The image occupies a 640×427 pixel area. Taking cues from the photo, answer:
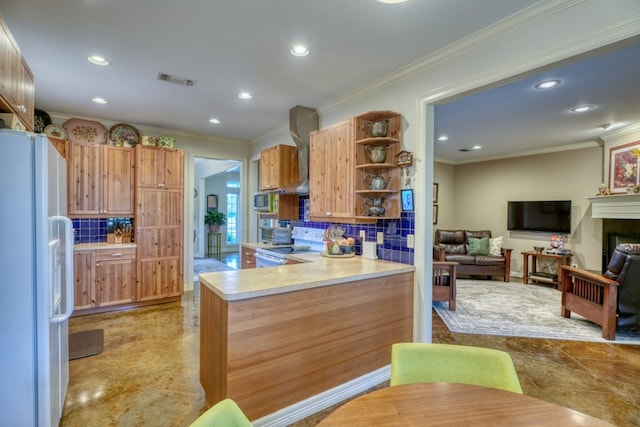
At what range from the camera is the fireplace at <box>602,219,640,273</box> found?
15.8ft

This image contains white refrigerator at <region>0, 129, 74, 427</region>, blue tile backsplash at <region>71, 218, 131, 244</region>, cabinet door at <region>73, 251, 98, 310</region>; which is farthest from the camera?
blue tile backsplash at <region>71, 218, 131, 244</region>

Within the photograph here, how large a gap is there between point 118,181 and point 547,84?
5.47 m

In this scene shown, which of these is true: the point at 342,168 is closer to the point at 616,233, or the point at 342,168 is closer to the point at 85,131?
the point at 85,131

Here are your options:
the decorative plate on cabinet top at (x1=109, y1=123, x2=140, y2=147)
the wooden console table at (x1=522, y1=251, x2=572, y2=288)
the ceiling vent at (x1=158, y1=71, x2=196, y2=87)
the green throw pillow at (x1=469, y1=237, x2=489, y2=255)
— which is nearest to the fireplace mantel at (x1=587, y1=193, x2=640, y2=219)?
the wooden console table at (x1=522, y1=251, x2=572, y2=288)

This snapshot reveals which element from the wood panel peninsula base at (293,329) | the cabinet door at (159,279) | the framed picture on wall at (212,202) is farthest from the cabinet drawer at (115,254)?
the framed picture on wall at (212,202)

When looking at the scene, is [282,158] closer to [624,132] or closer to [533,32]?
[533,32]

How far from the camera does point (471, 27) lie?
2.18 metres

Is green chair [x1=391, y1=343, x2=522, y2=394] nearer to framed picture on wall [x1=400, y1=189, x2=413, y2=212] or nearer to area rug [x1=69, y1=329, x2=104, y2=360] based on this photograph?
framed picture on wall [x1=400, y1=189, x2=413, y2=212]

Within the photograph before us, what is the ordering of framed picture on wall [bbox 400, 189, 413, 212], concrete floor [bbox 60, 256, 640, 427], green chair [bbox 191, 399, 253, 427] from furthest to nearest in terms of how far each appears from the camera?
framed picture on wall [bbox 400, 189, 413, 212] → concrete floor [bbox 60, 256, 640, 427] → green chair [bbox 191, 399, 253, 427]

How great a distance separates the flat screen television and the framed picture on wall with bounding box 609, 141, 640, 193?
2.83 feet

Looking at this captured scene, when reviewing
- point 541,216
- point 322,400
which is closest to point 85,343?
point 322,400

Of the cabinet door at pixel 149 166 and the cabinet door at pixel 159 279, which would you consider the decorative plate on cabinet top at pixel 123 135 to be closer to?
the cabinet door at pixel 149 166

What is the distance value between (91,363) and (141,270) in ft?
5.69

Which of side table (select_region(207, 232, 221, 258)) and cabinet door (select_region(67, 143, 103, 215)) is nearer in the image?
cabinet door (select_region(67, 143, 103, 215))
